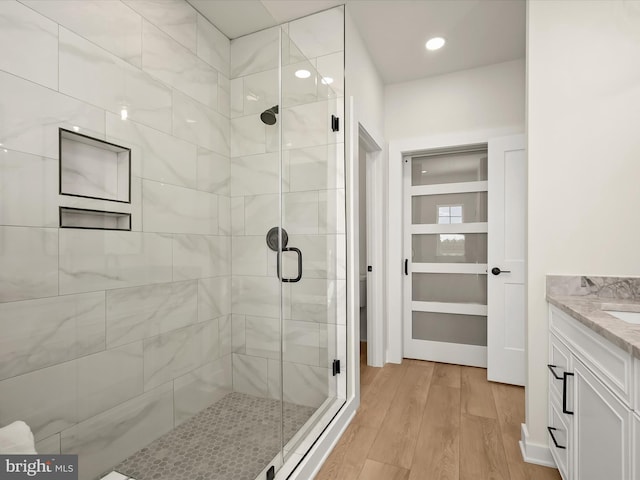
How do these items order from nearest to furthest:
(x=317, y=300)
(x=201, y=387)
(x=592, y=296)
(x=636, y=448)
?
1. (x=636, y=448)
2. (x=592, y=296)
3. (x=201, y=387)
4. (x=317, y=300)

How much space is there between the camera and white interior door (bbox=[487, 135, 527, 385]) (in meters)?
2.69

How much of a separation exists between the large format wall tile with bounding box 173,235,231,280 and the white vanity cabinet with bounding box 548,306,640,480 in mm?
1801

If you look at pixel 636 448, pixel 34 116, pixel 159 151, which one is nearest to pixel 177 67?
pixel 159 151

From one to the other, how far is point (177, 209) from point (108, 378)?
903 millimetres

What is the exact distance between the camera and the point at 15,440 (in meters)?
0.89

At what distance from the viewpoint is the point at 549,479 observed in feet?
5.07

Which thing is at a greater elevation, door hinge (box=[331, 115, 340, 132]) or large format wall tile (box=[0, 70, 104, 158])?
door hinge (box=[331, 115, 340, 132])

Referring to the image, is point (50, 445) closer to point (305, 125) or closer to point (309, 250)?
point (309, 250)

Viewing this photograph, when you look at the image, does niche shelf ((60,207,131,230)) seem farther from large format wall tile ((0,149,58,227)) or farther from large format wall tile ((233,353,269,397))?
large format wall tile ((233,353,269,397))

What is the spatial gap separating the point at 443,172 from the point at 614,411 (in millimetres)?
2515

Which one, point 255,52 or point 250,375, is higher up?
point 255,52

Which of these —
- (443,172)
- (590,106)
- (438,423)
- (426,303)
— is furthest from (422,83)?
(438,423)

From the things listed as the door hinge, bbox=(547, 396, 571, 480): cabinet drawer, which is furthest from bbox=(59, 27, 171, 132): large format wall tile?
bbox=(547, 396, 571, 480): cabinet drawer

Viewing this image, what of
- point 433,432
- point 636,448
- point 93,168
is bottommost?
point 433,432
